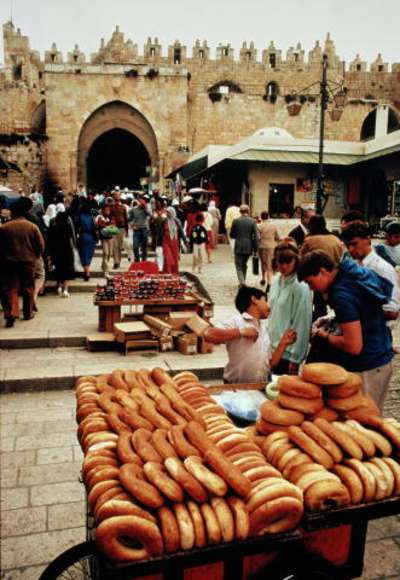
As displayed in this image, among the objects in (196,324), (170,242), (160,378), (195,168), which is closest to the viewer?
(160,378)

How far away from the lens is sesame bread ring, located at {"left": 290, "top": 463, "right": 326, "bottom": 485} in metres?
2.35

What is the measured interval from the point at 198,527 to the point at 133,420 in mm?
732

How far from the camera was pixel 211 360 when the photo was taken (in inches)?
289

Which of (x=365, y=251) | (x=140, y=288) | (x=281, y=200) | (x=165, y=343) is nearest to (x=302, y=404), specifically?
(x=365, y=251)

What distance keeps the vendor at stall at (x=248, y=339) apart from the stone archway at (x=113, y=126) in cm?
2752

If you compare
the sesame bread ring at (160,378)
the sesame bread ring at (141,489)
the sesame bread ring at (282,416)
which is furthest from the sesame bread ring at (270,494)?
the sesame bread ring at (160,378)

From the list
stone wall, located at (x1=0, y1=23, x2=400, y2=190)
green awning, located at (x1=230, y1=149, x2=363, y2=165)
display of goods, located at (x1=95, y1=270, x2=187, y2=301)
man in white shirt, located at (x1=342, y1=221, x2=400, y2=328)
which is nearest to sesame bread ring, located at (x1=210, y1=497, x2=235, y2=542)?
man in white shirt, located at (x1=342, y1=221, x2=400, y2=328)

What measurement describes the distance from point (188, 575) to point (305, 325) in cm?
272

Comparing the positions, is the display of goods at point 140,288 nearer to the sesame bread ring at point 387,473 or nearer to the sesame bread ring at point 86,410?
the sesame bread ring at point 86,410

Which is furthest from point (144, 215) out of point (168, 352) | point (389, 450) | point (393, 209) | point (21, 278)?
point (389, 450)

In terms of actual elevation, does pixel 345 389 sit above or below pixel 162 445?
above

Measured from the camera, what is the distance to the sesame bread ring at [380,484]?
238cm

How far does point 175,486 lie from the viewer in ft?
7.02

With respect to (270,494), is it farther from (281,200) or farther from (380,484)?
(281,200)
